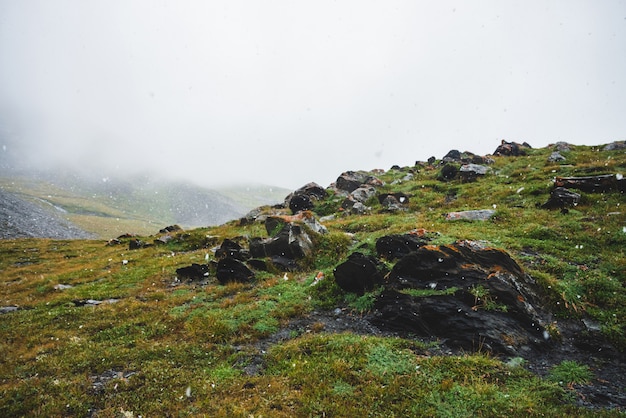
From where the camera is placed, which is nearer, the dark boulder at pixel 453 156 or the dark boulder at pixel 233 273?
the dark boulder at pixel 233 273

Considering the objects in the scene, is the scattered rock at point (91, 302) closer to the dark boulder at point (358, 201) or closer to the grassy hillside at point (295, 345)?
the grassy hillside at point (295, 345)

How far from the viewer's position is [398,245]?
665 inches

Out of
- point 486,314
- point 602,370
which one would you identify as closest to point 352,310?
point 486,314

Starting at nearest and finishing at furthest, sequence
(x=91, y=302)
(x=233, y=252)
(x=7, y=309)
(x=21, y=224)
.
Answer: (x=91, y=302)
(x=7, y=309)
(x=233, y=252)
(x=21, y=224)

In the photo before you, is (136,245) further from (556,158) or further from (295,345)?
(556,158)

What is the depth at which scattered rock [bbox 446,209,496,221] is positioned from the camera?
875 inches

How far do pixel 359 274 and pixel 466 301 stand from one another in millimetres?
4930

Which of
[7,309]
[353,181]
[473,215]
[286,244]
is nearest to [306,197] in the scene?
[353,181]

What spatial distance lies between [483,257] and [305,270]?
1045cm

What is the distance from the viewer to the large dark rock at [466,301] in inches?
393

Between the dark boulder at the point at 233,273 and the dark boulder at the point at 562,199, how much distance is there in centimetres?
2185

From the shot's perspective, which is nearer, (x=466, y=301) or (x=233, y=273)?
(x=466, y=301)

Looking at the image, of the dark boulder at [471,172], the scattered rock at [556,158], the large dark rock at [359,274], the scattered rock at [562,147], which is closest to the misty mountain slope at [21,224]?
the large dark rock at [359,274]

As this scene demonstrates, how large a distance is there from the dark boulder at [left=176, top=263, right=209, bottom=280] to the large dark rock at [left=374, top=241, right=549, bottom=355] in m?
13.4
